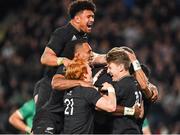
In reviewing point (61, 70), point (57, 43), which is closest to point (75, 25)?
point (57, 43)

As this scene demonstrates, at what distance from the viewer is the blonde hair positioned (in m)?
7.74

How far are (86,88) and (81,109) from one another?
0.75 ft

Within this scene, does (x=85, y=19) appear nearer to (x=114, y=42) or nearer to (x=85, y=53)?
(x=85, y=53)

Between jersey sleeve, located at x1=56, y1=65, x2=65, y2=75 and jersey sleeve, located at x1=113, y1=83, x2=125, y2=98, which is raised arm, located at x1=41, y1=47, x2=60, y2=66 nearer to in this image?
jersey sleeve, located at x1=56, y1=65, x2=65, y2=75

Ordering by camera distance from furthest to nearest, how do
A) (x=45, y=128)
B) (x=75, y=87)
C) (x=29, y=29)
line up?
(x=29, y=29) → (x=45, y=128) → (x=75, y=87)

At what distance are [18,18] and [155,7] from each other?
3.52 metres

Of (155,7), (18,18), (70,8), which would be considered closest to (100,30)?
(155,7)

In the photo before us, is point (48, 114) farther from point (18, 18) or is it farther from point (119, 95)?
point (18, 18)

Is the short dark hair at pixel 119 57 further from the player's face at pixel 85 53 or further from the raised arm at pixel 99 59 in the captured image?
the raised arm at pixel 99 59

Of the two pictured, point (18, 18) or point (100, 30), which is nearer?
point (100, 30)

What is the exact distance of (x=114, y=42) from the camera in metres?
15.1

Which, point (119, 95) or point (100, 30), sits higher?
point (100, 30)

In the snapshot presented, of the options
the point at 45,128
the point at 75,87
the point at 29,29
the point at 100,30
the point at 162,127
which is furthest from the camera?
the point at 29,29

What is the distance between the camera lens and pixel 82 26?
852 cm
